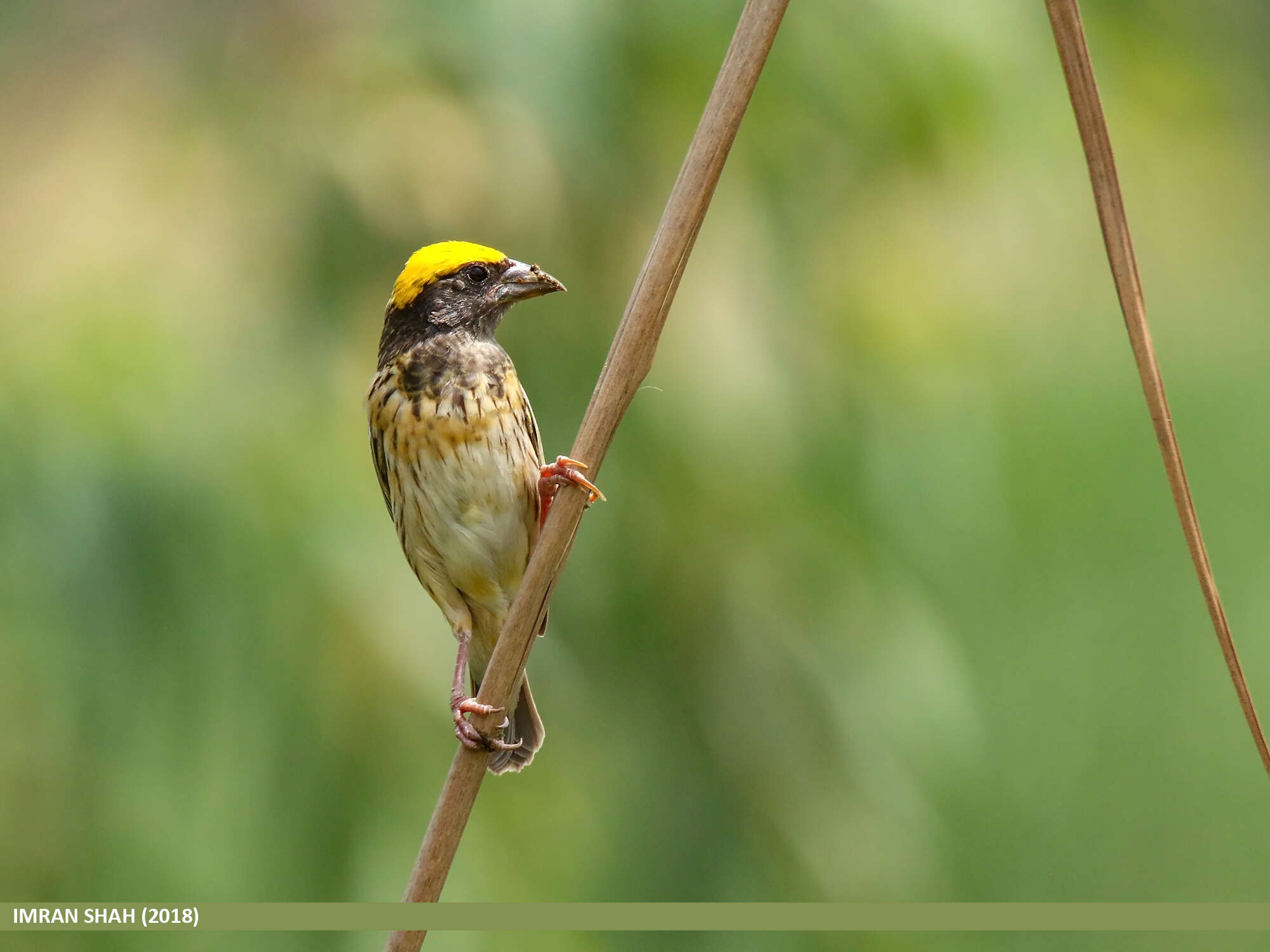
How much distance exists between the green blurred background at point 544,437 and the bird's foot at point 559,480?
0.50 meters

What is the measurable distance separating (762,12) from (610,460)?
7.79 feet

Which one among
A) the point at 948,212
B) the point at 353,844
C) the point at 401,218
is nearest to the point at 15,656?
the point at 353,844

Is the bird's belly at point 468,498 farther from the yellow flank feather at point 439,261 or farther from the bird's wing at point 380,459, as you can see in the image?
the yellow flank feather at point 439,261

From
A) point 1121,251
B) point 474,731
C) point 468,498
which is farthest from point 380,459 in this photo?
point 1121,251

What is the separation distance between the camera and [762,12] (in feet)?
5.30

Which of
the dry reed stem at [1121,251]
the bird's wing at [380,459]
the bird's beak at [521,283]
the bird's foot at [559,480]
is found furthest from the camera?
the bird's wing at [380,459]

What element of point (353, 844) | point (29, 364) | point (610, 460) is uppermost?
point (610, 460)

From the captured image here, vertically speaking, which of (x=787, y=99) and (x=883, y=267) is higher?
(x=787, y=99)

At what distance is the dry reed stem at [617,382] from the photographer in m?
1.65

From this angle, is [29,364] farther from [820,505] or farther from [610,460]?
[820,505]

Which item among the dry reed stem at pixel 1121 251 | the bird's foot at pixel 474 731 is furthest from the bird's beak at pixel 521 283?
the dry reed stem at pixel 1121 251

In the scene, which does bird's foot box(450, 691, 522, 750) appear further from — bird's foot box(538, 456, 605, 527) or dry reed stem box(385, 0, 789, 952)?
bird's foot box(538, 456, 605, 527)

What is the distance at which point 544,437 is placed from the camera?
11.9 ft

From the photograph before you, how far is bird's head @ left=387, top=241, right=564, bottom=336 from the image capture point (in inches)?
116
